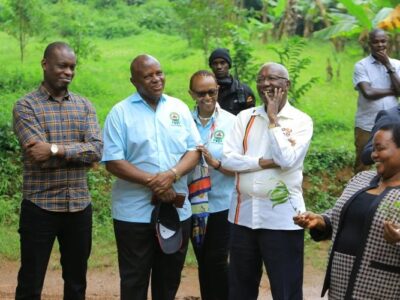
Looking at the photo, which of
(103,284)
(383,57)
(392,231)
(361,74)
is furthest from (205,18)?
(392,231)

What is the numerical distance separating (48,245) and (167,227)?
750 mm

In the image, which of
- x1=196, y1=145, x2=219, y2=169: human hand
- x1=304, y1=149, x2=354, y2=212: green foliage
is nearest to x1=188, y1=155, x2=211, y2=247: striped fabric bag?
x1=196, y1=145, x2=219, y2=169: human hand

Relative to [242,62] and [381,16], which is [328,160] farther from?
[381,16]

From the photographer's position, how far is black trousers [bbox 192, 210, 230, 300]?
16.6 feet

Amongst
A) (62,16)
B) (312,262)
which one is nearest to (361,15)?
(312,262)

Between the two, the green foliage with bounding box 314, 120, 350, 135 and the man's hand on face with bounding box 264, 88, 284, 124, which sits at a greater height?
the man's hand on face with bounding box 264, 88, 284, 124

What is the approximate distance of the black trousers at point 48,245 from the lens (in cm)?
448

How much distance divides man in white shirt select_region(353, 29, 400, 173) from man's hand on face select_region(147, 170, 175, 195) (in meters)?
3.07

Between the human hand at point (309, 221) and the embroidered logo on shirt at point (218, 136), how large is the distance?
1.53 metres

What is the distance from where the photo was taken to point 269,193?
4.29m

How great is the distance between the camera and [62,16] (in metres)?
13.8

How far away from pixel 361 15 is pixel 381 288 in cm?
585

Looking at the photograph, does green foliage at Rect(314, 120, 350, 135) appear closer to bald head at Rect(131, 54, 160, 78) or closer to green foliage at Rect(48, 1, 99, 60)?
green foliage at Rect(48, 1, 99, 60)

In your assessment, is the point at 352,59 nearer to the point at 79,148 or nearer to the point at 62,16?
the point at 62,16
